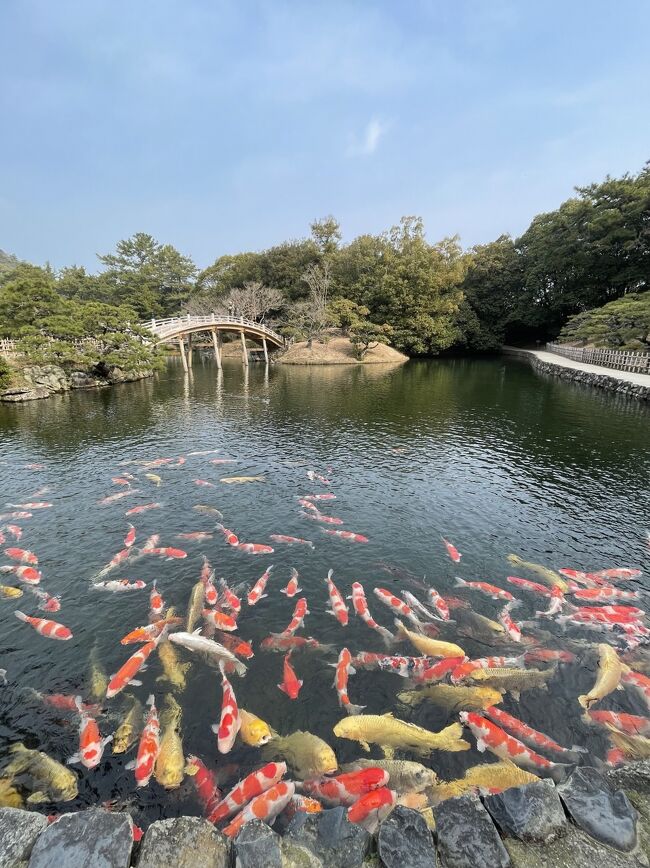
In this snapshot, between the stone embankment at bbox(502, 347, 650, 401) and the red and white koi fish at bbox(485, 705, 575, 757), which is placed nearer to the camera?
the red and white koi fish at bbox(485, 705, 575, 757)

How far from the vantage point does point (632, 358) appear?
34.6 metres

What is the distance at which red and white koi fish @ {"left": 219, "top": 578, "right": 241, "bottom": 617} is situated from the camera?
854 cm

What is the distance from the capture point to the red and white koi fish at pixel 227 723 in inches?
227

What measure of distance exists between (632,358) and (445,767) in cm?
3950

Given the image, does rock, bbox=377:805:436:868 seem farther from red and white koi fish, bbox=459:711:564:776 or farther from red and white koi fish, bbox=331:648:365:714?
red and white koi fish, bbox=331:648:365:714

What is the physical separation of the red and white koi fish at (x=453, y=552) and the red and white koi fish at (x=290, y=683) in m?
5.07

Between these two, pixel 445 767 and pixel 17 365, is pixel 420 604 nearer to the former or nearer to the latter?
pixel 445 767

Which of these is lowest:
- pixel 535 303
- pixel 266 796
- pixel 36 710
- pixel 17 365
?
pixel 36 710

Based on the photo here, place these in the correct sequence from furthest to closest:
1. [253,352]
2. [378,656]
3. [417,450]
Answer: [253,352]
[417,450]
[378,656]

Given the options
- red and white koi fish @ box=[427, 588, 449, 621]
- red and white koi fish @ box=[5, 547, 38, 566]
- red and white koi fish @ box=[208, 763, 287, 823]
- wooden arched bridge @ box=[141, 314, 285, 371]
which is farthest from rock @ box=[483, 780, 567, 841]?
wooden arched bridge @ box=[141, 314, 285, 371]

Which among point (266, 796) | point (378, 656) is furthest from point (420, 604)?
point (266, 796)

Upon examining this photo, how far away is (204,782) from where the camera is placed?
527 centimetres

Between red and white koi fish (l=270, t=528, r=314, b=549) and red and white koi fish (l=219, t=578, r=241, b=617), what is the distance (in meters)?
2.26

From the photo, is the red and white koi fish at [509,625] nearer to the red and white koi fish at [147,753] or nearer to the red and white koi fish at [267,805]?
the red and white koi fish at [267,805]
